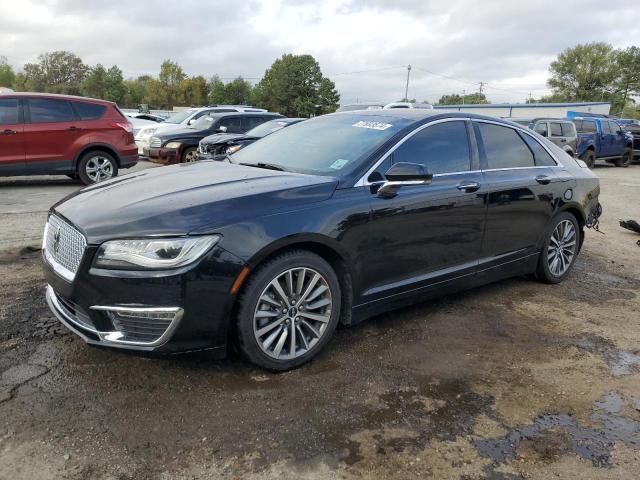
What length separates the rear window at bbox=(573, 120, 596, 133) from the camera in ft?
60.4

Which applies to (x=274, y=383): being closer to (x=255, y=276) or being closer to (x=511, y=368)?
(x=255, y=276)

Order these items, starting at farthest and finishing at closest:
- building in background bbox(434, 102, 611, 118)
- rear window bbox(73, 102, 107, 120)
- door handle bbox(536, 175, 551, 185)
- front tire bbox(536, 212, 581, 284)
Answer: building in background bbox(434, 102, 611, 118)
rear window bbox(73, 102, 107, 120)
front tire bbox(536, 212, 581, 284)
door handle bbox(536, 175, 551, 185)

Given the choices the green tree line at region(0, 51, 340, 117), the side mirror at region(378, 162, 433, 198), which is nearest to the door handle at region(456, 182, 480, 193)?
the side mirror at region(378, 162, 433, 198)

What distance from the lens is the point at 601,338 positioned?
405cm

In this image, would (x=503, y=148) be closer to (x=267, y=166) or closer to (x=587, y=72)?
(x=267, y=166)

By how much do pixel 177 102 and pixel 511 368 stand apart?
3248 inches

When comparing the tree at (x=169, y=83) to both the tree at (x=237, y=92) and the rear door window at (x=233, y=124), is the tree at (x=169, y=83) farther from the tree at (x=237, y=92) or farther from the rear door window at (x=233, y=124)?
the rear door window at (x=233, y=124)

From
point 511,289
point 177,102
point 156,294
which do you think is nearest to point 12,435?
point 156,294

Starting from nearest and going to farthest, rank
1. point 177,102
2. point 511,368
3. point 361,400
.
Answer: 1. point 361,400
2. point 511,368
3. point 177,102

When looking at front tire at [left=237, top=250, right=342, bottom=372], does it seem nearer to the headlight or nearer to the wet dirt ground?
the wet dirt ground

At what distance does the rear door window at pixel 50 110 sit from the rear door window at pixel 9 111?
9.6 inches

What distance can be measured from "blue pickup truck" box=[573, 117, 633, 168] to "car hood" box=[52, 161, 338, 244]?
16.4 meters

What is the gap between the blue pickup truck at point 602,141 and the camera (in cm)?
1834

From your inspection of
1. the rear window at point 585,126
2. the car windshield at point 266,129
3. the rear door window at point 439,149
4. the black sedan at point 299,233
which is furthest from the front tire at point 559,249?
the rear window at point 585,126
